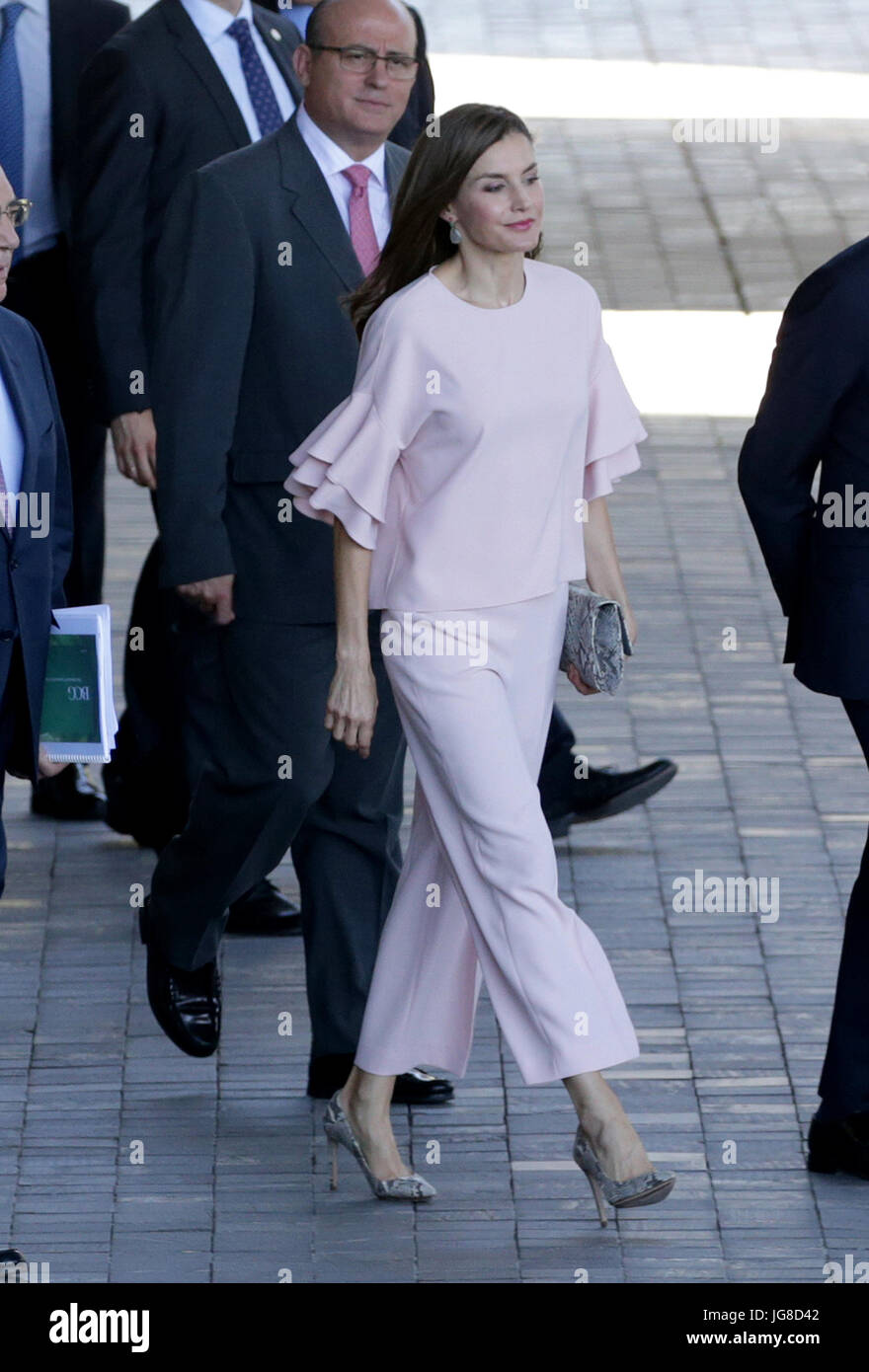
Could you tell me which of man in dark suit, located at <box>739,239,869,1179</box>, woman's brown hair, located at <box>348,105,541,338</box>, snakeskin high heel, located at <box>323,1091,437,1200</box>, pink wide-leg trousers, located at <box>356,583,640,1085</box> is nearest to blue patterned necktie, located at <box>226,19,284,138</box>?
woman's brown hair, located at <box>348,105,541,338</box>

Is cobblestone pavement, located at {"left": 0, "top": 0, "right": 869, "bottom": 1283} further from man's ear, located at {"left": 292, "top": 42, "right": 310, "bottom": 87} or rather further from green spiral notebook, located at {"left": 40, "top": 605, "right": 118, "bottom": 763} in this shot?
man's ear, located at {"left": 292, "top": 42, "right": 310, "bottom": 87}

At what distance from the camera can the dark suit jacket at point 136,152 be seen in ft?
18.5

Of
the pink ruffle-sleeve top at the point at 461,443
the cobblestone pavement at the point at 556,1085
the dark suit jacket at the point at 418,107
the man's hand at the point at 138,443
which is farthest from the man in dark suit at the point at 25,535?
the dark suit jacket at the point at 418,107

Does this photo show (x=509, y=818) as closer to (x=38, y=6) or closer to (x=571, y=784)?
(x=571, y=784)

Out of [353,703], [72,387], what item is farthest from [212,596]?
[72,387]

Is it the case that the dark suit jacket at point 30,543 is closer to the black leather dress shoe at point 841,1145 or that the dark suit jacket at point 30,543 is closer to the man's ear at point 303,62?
the man's ear at point 303,62

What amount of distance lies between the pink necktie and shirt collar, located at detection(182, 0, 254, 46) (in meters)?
1.05

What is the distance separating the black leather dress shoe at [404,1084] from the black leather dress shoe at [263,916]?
0.87 meters

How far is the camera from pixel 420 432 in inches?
168

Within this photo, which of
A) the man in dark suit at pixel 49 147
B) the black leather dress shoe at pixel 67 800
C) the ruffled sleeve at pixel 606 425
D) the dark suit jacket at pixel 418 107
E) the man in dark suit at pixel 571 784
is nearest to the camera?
the ruffled sleeve at pixel 606 425

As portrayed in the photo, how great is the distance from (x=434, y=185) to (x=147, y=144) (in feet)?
5.27

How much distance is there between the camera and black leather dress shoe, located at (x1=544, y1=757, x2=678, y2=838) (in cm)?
636

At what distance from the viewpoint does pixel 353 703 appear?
4316 millimetres

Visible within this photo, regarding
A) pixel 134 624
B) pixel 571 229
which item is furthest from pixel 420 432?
pixel 571 229
